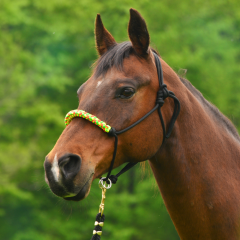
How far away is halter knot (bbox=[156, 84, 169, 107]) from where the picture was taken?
9.65 ft

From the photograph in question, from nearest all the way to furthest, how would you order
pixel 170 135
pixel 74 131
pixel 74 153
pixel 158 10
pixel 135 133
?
1. pixel 74 153
2. pixel 74 131
3. pixel 135 133
4. pixel 170 135
5. pixel 158 10

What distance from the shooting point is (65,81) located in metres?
11.2

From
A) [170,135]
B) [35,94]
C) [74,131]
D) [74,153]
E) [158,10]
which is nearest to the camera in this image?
[74,153]

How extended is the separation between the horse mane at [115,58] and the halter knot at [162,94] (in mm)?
375

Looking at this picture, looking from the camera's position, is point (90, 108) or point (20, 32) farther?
point (20, 32)

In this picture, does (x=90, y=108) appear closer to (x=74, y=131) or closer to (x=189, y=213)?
(x=74, y=131)

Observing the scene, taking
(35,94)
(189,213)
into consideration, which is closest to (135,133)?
(189,213)

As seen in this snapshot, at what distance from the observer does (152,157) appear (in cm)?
309

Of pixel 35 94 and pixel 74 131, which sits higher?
pixel 35 94

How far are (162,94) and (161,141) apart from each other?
1.37 feet

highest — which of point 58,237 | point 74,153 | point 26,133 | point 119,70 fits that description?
point 26,133

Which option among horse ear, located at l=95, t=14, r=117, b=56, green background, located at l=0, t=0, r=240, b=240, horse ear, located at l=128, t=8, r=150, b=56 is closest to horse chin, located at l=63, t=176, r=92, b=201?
horse ear, located at l=128, t=8, r=150, b=56

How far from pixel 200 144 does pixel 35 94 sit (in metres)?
9.09

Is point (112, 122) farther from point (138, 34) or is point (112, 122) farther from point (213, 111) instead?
point (213, 111)
